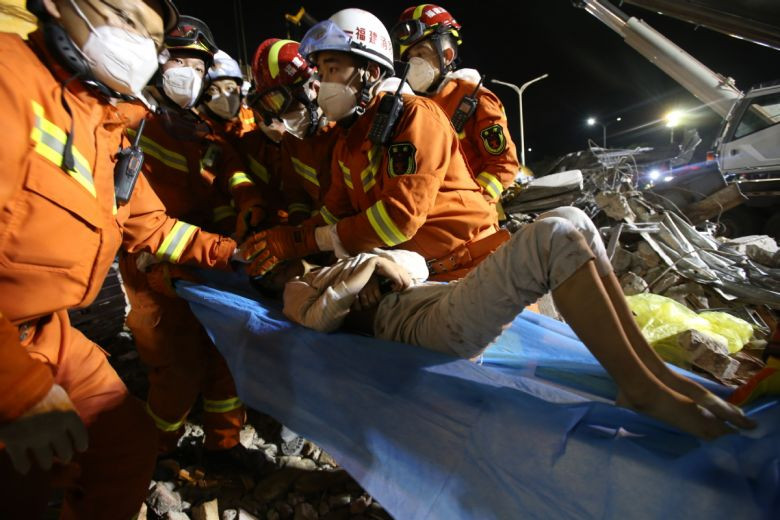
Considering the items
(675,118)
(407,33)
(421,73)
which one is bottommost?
(675,118)

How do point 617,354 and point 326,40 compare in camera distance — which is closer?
point 617,354

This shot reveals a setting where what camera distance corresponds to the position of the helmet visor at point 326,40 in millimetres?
2014

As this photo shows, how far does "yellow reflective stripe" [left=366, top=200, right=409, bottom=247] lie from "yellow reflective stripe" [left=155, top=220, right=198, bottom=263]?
3.62 ft

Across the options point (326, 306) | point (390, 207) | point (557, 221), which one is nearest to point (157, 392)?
point (326, 306)

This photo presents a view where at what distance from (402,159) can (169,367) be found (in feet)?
6.61

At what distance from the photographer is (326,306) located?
5.11 feet

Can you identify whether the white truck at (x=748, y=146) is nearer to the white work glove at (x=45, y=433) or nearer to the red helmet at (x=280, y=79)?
the red helmet at (x=280, y=79)

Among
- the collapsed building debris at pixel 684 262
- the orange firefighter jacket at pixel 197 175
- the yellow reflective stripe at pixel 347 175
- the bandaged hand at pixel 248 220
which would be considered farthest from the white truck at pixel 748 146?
the orange firefighter jacket at pixel 197 175

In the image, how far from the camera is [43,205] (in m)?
1.08

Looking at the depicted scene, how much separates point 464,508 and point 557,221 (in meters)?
0.91

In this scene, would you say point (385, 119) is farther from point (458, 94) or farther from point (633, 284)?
point (633, 284)

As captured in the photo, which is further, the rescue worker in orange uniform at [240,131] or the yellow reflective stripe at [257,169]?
the yellow reflective stripe at [257,169]

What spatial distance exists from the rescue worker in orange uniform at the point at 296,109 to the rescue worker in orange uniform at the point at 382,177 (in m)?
0.50

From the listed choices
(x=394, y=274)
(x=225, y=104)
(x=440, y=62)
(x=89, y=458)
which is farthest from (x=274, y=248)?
(x=440, y=62)
